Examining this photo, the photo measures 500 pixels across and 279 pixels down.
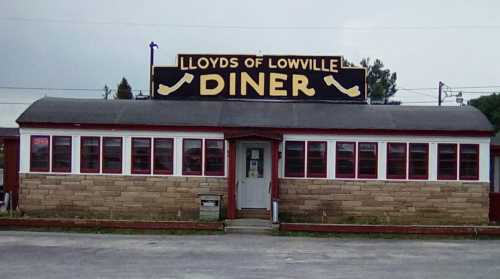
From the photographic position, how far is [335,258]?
16.5 meters

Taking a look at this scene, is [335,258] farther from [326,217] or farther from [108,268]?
[326,217]

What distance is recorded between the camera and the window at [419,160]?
78.0ft

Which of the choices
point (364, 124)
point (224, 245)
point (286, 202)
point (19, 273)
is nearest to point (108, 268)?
point (19, 273)

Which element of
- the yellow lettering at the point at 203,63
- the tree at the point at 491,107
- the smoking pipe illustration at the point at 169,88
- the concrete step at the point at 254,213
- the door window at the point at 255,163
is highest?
the tree at the point at 491,107

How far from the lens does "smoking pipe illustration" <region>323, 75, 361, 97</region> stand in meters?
26.2

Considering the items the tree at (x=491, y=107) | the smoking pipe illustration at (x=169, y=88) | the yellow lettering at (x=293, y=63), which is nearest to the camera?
the yellow lettering at (x=293, y=63)

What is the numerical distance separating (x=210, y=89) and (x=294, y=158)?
15.4 ft

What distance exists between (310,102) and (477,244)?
886cm

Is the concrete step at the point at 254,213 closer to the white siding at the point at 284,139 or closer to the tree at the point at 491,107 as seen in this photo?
the white siding at the point at 284,139

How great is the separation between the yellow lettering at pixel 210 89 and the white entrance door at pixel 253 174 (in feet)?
9.98

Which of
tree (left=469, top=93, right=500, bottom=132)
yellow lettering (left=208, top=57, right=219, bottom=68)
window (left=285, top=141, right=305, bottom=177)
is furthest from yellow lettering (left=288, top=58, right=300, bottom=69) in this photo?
tree (left=469, top=93, right=500, bottom=132)

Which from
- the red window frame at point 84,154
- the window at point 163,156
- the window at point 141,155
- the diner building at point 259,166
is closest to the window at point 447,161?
the diner building at point 259,166

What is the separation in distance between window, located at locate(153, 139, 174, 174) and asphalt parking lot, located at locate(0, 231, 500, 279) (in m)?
3.78

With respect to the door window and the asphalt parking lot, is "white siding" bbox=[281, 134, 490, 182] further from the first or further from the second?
the asphalt parking lot
